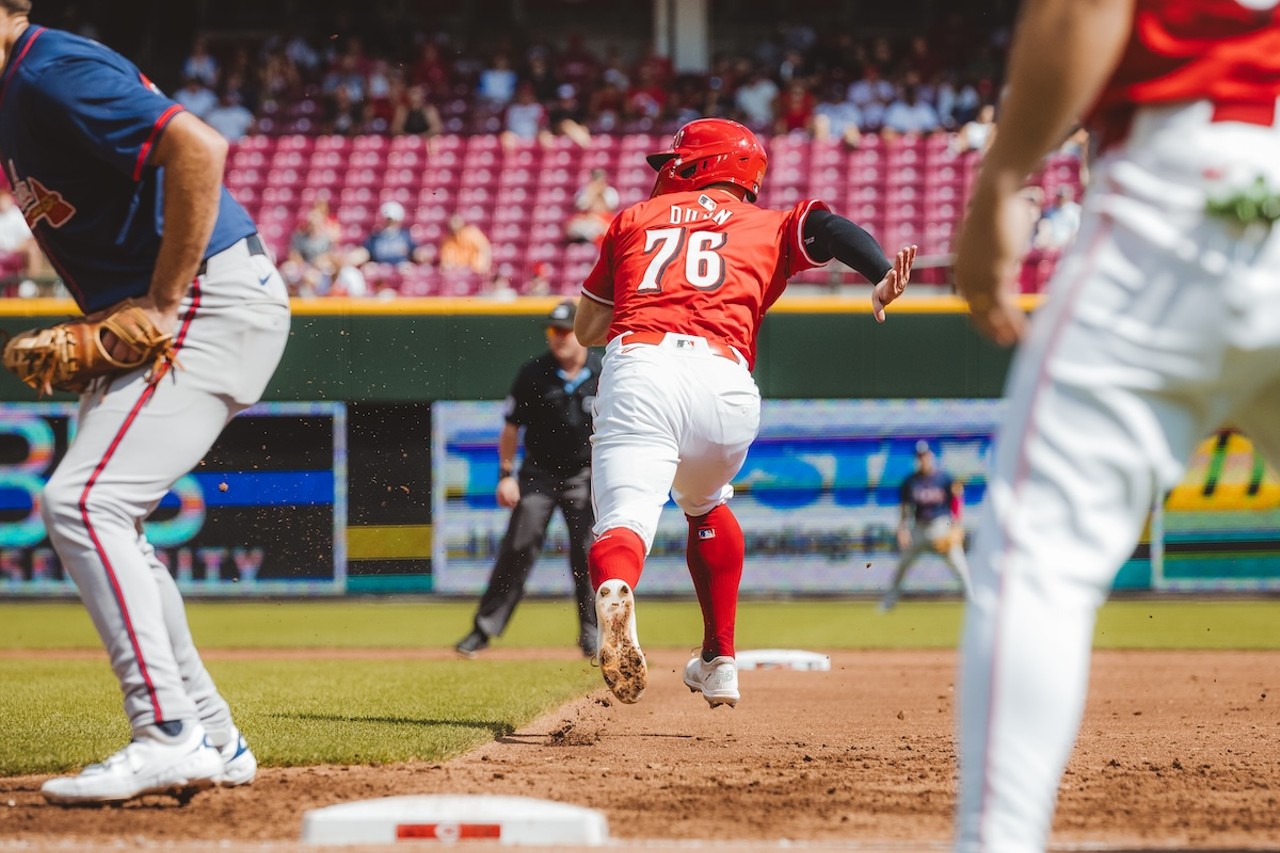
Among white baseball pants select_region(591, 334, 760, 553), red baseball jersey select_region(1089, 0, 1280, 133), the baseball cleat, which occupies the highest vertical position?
red baseball jersey select_region(1089, 0, 1280, 133)

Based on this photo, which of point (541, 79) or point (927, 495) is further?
point (541, 79)

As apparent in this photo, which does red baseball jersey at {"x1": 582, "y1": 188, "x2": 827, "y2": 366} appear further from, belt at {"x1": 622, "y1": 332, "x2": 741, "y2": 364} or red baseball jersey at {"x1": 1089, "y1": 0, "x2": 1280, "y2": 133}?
red baseball jersey at {"x1": 1089, "y1": 0, "x2": 1280, "y2": 133}

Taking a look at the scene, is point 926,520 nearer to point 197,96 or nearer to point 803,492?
point 803,492

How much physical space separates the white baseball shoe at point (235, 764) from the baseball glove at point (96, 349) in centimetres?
100

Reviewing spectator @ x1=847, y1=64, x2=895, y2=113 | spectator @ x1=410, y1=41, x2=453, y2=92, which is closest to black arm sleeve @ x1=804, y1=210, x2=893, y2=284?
spectator @ x1=847, y1=64, x2=895, y2=113

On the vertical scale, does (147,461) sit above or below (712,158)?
below

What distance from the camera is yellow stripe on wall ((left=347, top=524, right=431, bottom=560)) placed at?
13664 mm

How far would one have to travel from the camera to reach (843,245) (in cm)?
505

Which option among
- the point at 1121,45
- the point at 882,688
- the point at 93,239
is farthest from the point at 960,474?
→ the point at 1121,45

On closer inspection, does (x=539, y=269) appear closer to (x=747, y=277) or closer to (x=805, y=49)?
(x=805, y=49)

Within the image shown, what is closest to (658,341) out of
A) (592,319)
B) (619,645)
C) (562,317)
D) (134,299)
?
(592,319)

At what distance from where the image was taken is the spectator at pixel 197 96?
63.4ft

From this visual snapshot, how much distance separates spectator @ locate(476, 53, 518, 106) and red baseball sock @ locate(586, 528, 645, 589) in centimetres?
1544

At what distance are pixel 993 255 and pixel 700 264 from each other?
9.22 ft
